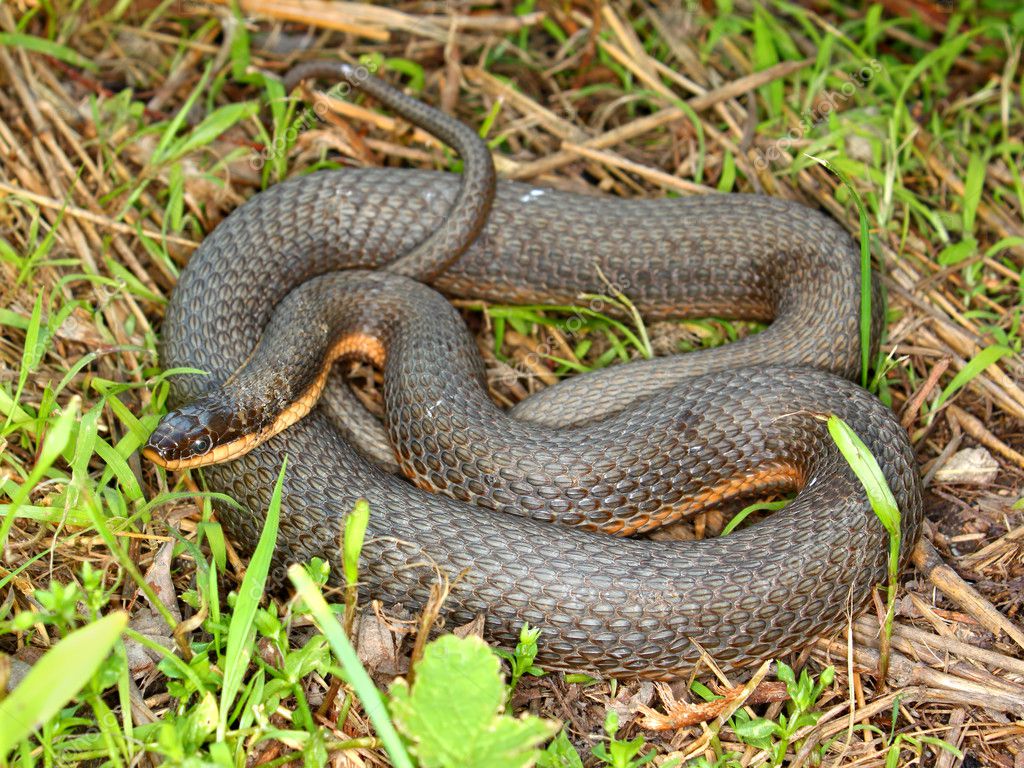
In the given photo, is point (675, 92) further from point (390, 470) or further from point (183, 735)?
point (183, 735)

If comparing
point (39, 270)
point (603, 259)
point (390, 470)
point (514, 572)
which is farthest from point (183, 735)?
point (603, 259)

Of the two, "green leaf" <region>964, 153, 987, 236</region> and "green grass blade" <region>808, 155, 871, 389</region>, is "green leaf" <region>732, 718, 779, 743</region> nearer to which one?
"green grass blade" <region>808, 155, 871, 389</region>

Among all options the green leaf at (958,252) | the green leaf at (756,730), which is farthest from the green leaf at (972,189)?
the green leaf at (756,730)

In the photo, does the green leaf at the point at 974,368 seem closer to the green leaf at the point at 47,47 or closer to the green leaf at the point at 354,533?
the green leaf at the point at 354,533

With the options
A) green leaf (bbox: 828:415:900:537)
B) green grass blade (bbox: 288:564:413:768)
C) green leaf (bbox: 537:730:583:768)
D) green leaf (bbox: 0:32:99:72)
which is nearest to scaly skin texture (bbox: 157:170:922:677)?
green leaf (bbox: 537:730:583:768)

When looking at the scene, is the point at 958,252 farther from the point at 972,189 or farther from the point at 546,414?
the point at 546,414
